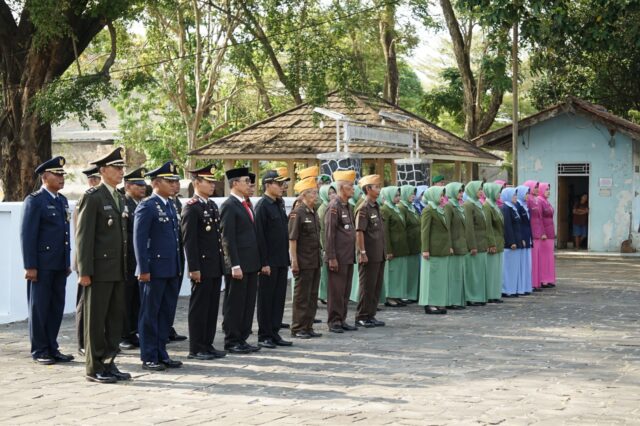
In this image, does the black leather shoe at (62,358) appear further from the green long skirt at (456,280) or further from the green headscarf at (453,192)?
the green headscarf at (453,192)

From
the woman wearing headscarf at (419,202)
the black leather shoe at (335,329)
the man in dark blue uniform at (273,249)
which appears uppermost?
the woman wearing headscarf at (419,202)

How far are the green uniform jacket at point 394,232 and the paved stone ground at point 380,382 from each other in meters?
2.20

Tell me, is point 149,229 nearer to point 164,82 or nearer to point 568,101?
point 568,101

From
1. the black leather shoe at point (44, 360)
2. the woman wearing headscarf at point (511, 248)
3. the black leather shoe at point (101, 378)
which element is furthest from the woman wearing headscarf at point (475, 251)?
the black leather shoe at point (101, 378)

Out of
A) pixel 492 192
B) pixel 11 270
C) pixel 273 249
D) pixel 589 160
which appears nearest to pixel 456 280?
pixel 492 192

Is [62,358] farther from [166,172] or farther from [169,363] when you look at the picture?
[166,172]

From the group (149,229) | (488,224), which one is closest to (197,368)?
(149,229)

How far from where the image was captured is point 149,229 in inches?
412

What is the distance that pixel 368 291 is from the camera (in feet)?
45.7

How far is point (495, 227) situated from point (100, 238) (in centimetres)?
897

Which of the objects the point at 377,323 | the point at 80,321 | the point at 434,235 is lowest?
the point at 377,323

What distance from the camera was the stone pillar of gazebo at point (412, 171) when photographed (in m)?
26.2

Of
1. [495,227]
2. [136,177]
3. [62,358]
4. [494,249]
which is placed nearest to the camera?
[62,358]

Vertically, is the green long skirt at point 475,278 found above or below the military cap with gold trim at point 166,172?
below
